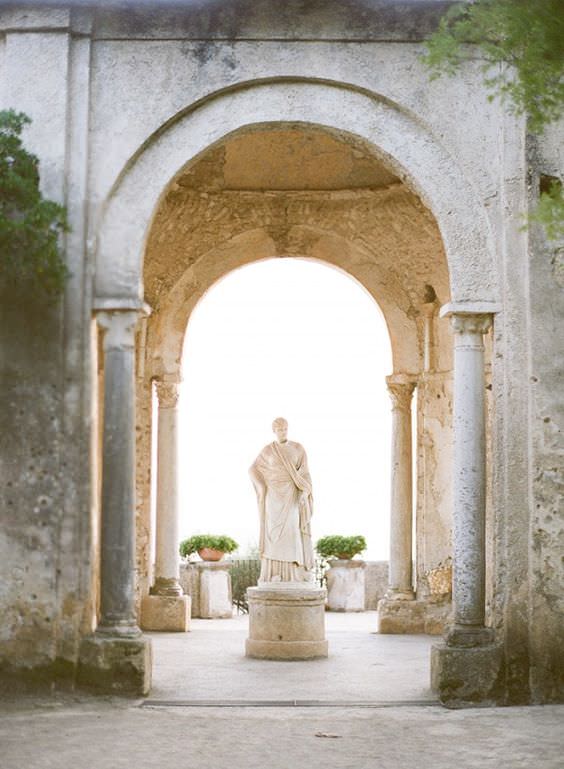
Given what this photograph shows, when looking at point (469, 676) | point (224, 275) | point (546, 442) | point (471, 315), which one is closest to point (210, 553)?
point (224, 275)

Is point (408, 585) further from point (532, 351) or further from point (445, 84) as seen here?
point (445, 84)

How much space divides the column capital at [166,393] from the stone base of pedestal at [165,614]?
2385 millimetres

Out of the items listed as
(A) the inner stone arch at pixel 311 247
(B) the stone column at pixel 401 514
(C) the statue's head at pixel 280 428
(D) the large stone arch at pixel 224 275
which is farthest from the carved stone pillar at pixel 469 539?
(D) the large stone arch at pixel 224 275

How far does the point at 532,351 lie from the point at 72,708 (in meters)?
4.56

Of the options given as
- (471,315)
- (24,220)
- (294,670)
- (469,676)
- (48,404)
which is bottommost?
(294,670)

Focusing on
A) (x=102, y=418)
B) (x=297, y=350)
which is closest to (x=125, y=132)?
(x=102, y=418)

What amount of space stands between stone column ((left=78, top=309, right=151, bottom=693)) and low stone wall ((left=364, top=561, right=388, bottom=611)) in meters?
8.56

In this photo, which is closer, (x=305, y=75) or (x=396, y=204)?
(x=305, y=75)

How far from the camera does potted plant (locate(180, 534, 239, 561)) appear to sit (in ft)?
57.3

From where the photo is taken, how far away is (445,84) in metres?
10.7

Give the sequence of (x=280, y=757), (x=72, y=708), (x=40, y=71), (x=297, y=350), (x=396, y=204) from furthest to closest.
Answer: (x=297, y=350) < (x=396, y=204) < (x=40, y=71) < (x=72, y=708) < (x=280, y=757)

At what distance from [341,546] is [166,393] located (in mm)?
3567

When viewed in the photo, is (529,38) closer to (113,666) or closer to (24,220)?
(24,220)

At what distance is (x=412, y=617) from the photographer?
15.3 metres
